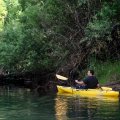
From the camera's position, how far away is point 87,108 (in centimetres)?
1892

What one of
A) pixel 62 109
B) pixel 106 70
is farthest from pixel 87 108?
pixel 106 70

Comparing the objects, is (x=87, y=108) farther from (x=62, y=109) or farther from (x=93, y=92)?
(x=93, y=92)

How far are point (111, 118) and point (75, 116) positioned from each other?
1.21 m

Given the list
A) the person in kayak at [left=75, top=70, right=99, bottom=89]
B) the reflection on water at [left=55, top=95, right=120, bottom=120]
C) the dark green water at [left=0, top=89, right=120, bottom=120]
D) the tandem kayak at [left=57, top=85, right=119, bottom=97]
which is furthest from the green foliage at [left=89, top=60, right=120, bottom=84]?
the dark green water at [left=0, top=89, right=120, bottom=120]

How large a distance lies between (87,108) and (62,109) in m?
1.08

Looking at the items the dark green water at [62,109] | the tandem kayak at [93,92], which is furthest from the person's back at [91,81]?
the dark green water at [62,109]

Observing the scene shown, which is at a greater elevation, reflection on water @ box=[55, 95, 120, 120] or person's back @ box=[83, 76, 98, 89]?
person's back @ box=[83, 76, 98, 89]

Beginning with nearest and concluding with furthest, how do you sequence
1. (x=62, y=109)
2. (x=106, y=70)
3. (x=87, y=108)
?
(x=62, y=109)
(x=87, y=108)
(x=106, y=70)

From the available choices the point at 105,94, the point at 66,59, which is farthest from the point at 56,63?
the point at 105,94

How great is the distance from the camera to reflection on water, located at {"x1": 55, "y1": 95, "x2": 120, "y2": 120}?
53.7 ft

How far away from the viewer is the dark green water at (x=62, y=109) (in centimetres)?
1625

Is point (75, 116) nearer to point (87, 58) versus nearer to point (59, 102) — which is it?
point (59, 102)

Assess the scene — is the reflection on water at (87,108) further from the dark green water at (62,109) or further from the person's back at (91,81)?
the person's back at (91,81)

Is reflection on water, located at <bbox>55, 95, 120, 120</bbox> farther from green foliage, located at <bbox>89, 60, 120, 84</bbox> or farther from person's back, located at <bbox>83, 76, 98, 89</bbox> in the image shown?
green foliage, located at <bbox>89, 60, 120, 84</bbox>
